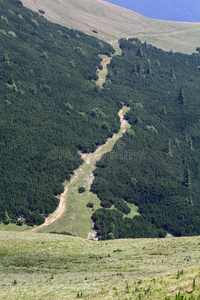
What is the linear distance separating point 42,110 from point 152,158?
→ 43.8 meters

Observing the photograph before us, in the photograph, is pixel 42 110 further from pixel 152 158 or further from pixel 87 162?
pixel 152 158

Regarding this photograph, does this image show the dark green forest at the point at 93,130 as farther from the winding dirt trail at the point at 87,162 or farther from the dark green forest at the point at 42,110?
the winding dirt trail at the point at 87,162

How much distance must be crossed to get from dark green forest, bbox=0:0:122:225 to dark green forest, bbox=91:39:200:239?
406 inches

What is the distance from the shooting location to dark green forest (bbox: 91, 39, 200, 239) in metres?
80.2

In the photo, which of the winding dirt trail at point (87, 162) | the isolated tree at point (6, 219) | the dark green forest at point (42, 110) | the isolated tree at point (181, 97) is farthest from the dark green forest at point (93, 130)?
the winding dirt trail at point (87, 162)

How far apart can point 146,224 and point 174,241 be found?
43766 mm

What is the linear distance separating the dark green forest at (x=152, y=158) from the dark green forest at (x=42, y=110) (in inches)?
406

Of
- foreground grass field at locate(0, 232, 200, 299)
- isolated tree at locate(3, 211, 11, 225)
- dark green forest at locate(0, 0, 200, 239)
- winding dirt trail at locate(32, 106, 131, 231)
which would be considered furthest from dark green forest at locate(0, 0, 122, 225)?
foreground grass field at locate(0, 232, 200, 299)

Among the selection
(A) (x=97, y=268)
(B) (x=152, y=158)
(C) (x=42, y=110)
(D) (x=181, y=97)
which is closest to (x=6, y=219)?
(A) (x=97, y=268)

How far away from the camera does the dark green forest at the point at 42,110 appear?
72.8 m

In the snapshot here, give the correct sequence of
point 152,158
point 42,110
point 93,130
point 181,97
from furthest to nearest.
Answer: point 181,97
point 93,130
point 152,158
point 42,110

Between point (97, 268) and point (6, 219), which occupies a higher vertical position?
point (97, 268)

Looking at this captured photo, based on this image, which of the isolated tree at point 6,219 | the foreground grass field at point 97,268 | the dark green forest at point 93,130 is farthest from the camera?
the dark green forest at point 93,130

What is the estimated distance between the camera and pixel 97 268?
2836cm
